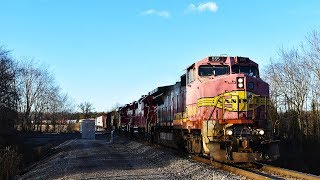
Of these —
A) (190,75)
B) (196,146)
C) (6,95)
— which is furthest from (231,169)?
(6,95)

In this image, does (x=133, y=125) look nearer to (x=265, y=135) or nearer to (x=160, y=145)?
(x=160, y=145)

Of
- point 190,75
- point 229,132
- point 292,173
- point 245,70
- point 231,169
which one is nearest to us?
point 292,173

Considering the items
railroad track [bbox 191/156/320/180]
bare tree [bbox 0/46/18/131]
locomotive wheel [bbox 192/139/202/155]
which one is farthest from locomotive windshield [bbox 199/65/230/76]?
bare tree [bbox 0/46/18/131]

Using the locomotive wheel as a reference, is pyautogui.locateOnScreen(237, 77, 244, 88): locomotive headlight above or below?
above

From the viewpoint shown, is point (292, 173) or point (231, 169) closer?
point (292, 173)

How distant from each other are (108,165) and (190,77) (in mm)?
5220

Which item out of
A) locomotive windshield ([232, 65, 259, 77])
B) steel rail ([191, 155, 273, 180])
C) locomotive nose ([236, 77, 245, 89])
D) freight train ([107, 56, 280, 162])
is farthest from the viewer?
locomotive windshield ([232, 65, 259, 77])

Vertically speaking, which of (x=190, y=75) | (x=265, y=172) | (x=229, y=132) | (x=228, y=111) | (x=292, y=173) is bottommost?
(x=265, y=172)

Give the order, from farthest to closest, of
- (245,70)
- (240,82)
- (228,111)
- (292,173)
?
(245,70)
(228,111)
(240,82)
(292,173)

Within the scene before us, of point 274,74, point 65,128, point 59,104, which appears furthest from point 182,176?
point 59,104

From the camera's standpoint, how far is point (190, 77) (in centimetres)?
1753

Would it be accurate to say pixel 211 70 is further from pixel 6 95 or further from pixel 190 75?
pixel 6 95

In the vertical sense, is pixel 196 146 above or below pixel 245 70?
below

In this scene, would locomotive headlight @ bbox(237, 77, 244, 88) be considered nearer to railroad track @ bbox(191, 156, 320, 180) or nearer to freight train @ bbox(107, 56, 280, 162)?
freight train @ bbox(107, 56, 280, 162)
